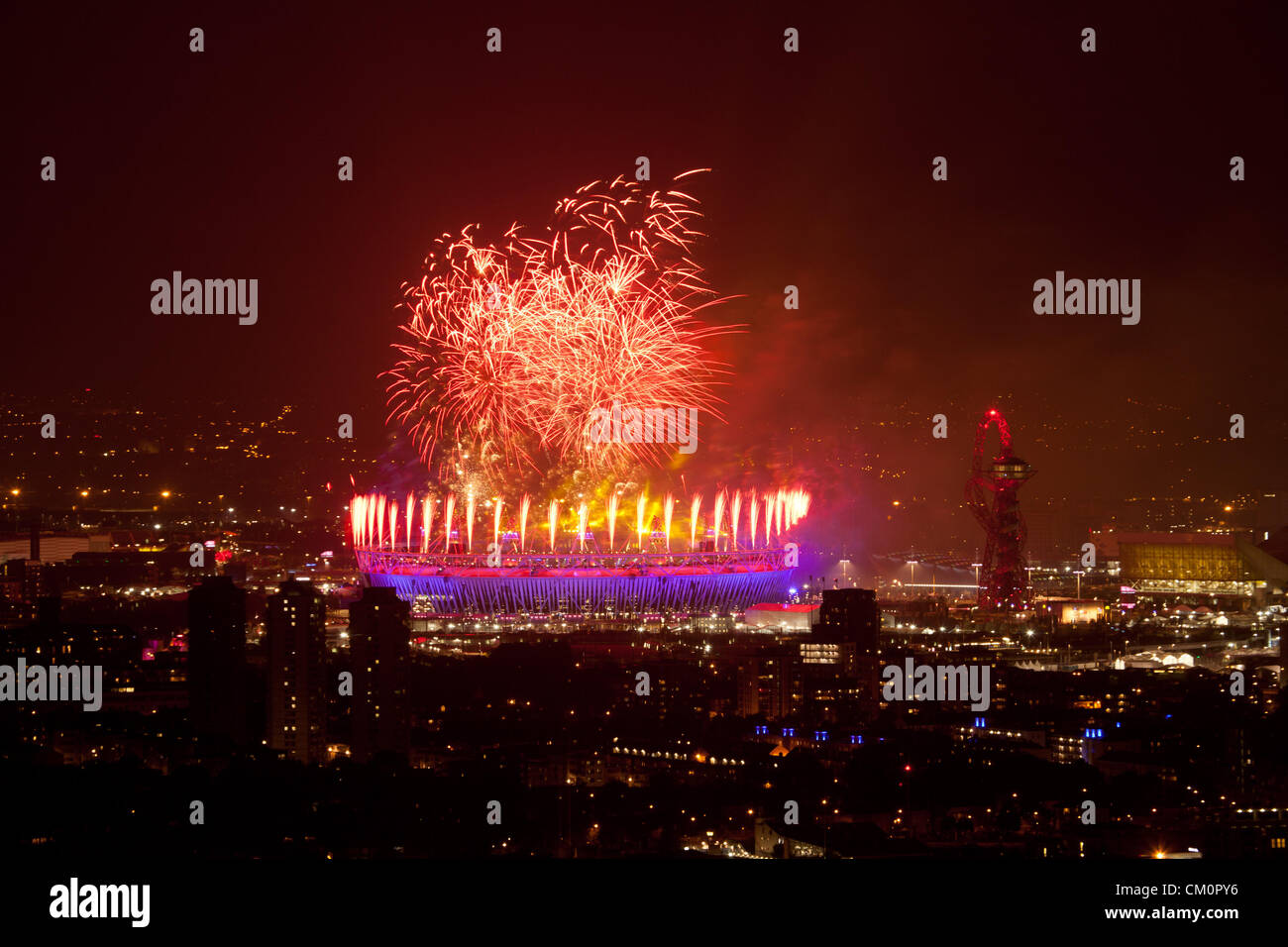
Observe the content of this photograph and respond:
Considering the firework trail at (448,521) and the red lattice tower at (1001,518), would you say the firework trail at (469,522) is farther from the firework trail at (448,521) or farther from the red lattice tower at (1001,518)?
the red lattice tower at (1001,518)

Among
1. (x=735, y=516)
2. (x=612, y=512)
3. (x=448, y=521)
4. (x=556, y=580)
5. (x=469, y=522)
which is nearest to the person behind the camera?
(x=612, y=512)

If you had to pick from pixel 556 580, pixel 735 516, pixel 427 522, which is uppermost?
pixel 735 516

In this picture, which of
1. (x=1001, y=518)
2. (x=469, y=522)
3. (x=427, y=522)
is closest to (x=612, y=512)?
(x=469, y=522)

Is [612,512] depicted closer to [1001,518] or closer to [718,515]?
[718,515]

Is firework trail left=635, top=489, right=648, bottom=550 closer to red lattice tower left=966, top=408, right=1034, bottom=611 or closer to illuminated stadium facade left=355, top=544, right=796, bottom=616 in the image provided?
illuminated stadium facade left=355, top=544, right=796, bottom=616

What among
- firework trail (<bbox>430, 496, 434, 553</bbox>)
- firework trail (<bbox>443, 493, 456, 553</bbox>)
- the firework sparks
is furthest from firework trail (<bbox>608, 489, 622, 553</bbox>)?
firework trail (<bbox>430, 496, 434, 553</bbox>)
